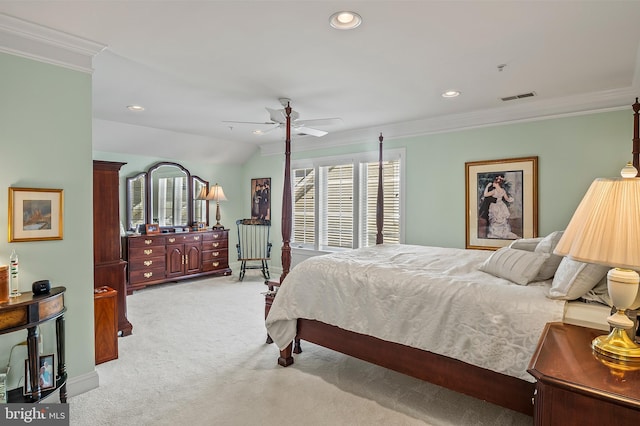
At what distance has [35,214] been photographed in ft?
7.71

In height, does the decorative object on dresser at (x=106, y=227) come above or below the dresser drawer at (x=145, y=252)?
above

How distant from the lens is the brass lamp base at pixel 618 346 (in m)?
1.34

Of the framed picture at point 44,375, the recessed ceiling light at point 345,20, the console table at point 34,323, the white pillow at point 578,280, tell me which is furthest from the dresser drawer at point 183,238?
the white pillow at point 578,280

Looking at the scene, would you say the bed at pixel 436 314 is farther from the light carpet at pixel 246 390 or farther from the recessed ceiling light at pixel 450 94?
the recessed ceiling light at pixel 450 94

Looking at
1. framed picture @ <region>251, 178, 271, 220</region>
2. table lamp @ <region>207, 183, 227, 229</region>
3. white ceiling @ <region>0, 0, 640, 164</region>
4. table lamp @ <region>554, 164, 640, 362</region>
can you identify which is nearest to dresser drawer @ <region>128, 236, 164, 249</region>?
table lamp @ <region>207, 183, 227, 229</region>

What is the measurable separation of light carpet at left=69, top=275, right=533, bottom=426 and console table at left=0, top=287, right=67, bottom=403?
30 centimetres

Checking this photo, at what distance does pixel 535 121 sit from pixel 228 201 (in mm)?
5480

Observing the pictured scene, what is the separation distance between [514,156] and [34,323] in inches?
187

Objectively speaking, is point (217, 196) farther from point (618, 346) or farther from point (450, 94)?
point (618, 346)

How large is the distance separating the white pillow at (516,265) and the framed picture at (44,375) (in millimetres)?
3018

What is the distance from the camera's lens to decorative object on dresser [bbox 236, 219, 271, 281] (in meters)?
6.38

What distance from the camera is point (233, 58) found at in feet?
9.18

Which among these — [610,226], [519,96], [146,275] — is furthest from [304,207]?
[610,226]

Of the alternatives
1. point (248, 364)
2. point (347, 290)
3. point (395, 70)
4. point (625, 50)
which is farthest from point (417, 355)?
point (625, 50)
